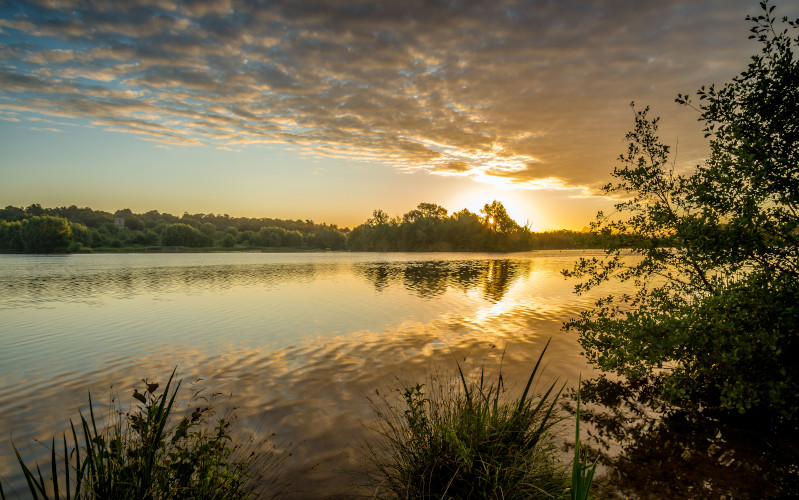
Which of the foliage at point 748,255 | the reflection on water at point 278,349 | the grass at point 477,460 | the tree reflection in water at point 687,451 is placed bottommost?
the reflection on water at point 278,349

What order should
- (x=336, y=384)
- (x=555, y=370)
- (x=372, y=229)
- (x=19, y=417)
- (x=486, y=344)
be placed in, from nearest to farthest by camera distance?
(x=19, y=417)
(x=336, y=384)
(x=555, y=370)
(x=486, y=344)
(x=372, y=229)

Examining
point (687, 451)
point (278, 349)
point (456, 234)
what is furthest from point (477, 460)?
point (456, 234)

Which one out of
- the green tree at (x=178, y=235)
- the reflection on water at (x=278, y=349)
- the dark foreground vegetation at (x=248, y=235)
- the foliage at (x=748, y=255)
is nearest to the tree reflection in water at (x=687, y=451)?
the foliage at (x=748, y=255)

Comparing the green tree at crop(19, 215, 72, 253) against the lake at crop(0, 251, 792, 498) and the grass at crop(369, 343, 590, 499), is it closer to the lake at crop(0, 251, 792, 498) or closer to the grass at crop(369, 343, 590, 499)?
the lake at crop(0, 251, 792, 498)

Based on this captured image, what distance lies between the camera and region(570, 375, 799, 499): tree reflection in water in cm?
688

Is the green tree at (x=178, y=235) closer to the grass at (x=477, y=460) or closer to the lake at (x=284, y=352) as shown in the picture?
the lake at (x=284, y=352)

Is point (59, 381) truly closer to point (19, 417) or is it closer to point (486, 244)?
point (19, 417)

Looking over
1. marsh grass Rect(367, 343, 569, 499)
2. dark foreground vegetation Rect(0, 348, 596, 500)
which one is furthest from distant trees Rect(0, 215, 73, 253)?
marsh grass Rect(367, 343, 569, 499)

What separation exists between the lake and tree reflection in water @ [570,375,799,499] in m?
1.30

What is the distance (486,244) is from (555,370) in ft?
480

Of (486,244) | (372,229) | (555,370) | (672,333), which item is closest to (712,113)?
(672,333)

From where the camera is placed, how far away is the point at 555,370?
13781 mm

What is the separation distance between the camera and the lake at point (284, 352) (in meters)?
9.13

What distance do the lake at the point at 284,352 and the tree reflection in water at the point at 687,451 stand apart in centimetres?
130
